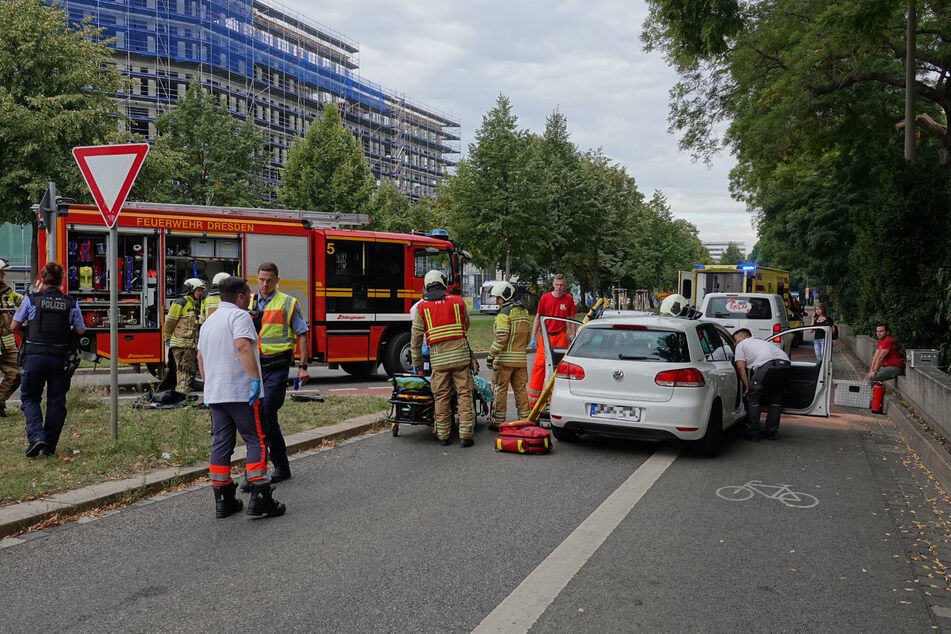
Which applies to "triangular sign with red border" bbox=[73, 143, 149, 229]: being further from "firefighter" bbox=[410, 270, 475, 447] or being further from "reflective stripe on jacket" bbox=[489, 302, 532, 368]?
"reflective stripe on jacket" bbox=[489, 302, 532, 368]

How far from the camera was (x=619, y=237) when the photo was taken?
2041 inches

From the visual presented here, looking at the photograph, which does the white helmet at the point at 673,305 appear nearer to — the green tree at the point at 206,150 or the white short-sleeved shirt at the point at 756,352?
the white short-sleeved shirt at the point at 756,352

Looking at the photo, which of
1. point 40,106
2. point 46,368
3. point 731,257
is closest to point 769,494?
point 46,368

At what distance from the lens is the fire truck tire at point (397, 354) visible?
14469 mm

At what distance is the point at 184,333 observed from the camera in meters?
10.8

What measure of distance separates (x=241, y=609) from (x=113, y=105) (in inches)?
960

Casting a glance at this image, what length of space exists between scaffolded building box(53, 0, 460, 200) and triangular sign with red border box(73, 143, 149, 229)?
→ 128ft

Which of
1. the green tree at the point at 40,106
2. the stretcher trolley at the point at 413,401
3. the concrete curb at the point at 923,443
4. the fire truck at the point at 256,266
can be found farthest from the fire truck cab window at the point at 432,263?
the green tree at the point at 40,106

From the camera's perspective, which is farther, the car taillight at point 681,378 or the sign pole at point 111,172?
the car taillight at point 681,378

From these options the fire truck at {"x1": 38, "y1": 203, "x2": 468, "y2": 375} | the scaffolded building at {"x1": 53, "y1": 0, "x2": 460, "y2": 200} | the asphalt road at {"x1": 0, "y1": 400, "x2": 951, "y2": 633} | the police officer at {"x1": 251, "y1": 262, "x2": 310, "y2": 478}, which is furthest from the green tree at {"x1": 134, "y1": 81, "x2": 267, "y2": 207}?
the asphalt road at {"x1": 0, "y1": 400, "x2": 951, "y2": 633}

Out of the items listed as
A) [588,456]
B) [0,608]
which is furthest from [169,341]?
[0,608]

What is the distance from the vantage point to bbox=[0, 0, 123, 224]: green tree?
22047 mm

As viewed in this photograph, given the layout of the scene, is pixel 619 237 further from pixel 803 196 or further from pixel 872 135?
pixel 872 135

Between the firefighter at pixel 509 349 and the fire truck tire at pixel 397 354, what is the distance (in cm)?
531
